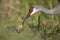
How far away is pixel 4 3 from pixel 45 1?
0.92ft

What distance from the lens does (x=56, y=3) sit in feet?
5.75

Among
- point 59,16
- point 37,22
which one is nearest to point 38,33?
point 37,22

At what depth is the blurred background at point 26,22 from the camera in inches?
69.0

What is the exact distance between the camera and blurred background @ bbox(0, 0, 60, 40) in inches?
69.0

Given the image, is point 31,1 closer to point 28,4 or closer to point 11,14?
point 28,4

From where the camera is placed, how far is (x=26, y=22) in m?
1.76

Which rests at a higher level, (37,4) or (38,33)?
(37,4)

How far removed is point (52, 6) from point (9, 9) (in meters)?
0.29

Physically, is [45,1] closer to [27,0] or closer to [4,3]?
[27,0]

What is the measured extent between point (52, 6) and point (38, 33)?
0.21 m

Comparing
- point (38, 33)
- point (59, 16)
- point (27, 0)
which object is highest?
point (27, 0)

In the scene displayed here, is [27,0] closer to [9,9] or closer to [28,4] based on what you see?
[28,4]

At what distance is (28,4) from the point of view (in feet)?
5.77

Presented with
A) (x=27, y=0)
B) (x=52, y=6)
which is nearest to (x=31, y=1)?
(x=27, y=0)
